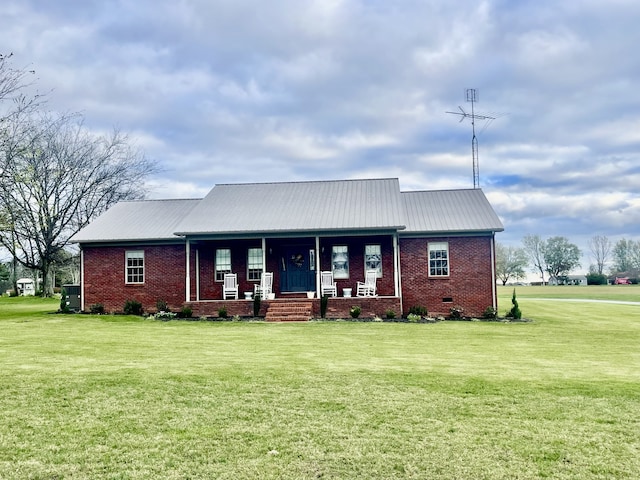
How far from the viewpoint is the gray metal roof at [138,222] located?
24953mm

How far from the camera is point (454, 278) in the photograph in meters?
23.5

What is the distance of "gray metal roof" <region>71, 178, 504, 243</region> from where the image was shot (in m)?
22.9

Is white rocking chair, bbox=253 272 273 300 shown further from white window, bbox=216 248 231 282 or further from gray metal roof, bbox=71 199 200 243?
gray metal roof, bbox=71 199 200 243

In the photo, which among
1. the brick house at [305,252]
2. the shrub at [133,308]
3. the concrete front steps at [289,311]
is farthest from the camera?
the shrub at [133,308]

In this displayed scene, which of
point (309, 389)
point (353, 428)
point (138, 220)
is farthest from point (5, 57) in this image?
point (353, 428)

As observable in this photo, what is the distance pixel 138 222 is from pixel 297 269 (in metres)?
7.48

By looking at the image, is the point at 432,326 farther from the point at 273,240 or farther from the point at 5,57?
the point at 5,57

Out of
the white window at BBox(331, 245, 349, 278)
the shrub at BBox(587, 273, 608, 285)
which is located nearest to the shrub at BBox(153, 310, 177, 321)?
the white window at BBox(331, 245, 349, 278)

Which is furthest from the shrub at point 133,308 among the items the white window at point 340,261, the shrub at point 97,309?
the white window at point 340,261

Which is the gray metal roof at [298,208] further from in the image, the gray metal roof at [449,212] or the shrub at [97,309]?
the shrub at [97,309]

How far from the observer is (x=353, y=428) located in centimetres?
629

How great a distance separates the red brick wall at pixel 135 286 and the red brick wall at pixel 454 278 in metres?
9.12

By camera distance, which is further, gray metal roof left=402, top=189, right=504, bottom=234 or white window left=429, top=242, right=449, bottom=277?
white window left=429, top=242, right=449, bottom=277

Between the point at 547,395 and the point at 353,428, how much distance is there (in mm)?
2984
